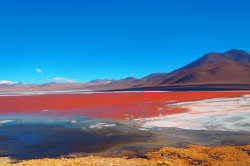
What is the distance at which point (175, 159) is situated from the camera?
688 centimetres

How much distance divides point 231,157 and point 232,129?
182 inches

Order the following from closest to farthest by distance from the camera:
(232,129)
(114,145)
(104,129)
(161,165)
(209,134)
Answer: (161,165)
(114,145)
(209,134)
(232,129)
(104,129)

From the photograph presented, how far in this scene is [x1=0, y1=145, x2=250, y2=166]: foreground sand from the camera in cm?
654

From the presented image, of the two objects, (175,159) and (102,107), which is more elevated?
(102,107)

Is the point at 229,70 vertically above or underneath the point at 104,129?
above

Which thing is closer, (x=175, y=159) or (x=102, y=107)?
(x=175, y=159)

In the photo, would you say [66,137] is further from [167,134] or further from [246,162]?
[246,162]

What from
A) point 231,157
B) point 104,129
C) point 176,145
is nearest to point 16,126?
point 104,129

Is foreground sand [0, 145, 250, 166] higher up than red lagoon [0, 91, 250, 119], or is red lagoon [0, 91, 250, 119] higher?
red lagoon [0, 91, 250, 119]

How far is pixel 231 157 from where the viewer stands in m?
6.88

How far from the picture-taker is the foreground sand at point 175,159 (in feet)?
21.5

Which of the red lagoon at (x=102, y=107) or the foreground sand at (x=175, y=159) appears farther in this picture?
the red lagoon at (x=102, y=107)

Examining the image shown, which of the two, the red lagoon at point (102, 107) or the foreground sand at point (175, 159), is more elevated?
the red lagoon at point (102, 107)

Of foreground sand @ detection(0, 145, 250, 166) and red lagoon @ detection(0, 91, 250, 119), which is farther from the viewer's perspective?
red lagoon @ detection(0, 91, 250, 119)
